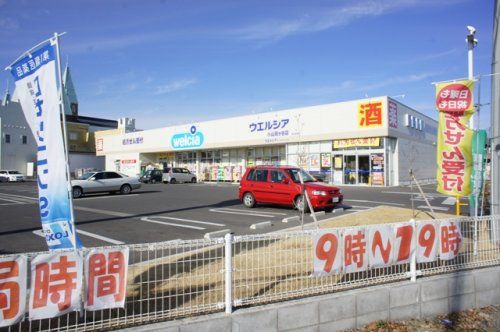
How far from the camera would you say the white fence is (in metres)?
4.07

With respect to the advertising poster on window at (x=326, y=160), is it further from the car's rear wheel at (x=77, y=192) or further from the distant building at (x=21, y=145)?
the distant building at (x=21, y=145)

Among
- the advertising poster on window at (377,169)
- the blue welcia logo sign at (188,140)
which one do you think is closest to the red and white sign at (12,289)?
the advertising poster on window at (377,169)

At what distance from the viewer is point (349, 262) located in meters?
4.92

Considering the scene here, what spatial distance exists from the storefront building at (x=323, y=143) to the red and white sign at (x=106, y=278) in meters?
21.5

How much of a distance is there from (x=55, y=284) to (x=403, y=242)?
422 cm

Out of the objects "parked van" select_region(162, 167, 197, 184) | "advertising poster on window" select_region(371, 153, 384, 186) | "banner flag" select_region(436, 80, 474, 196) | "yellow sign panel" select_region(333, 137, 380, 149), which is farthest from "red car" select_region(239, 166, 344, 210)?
"parked van" select_region(162, 167, 197, 184)

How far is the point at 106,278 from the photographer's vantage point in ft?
12.6

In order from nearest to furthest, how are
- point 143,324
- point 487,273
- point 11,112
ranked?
point 143,324 → point 487,273 → point 11,112

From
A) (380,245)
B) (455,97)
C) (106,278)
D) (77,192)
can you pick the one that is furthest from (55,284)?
(77,192)

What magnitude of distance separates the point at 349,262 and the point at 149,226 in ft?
25.6

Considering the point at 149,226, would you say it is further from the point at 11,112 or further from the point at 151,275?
the point at 11,112

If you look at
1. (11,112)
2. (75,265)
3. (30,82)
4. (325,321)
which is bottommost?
(325,321)

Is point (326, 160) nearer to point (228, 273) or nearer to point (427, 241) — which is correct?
point (427, 241)

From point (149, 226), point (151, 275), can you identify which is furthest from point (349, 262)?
point (149, 226)
